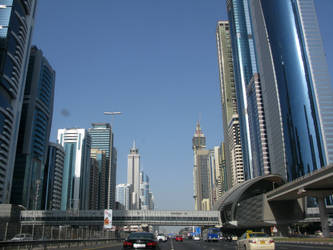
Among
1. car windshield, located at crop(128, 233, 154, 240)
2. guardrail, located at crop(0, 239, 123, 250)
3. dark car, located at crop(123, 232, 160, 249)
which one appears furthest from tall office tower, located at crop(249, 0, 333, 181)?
dark car, located at crop(123, 232, 160, 249)

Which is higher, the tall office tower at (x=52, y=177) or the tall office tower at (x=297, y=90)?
the tall office tower at (x=297, y=90)

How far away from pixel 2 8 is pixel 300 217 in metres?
121

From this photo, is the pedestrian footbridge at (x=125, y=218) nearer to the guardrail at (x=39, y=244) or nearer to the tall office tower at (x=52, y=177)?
the tall office tower at (x=52, y=177)

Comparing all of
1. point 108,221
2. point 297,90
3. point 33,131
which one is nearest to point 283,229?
point 108,221

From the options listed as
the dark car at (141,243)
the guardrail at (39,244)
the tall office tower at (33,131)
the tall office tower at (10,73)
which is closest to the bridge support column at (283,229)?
the guardrail at (39,244)

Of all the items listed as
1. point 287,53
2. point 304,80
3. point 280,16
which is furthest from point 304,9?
point 304,80

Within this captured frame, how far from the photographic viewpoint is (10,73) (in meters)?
122

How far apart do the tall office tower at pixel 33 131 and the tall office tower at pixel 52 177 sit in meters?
8.14

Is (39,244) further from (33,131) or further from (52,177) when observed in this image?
(52,177)

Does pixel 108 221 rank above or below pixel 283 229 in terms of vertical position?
above

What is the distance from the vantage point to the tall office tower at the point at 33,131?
474ft

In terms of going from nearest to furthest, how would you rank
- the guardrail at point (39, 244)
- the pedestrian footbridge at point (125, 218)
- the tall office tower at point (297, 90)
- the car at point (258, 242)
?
the guardrail at point (39, 244) → the car at point (258, 242) → the pedestrian footbridge at point (125, 218) → the tall office tower at point (297, 90)

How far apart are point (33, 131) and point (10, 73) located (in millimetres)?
37122

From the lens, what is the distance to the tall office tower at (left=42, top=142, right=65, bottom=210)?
587 feet
